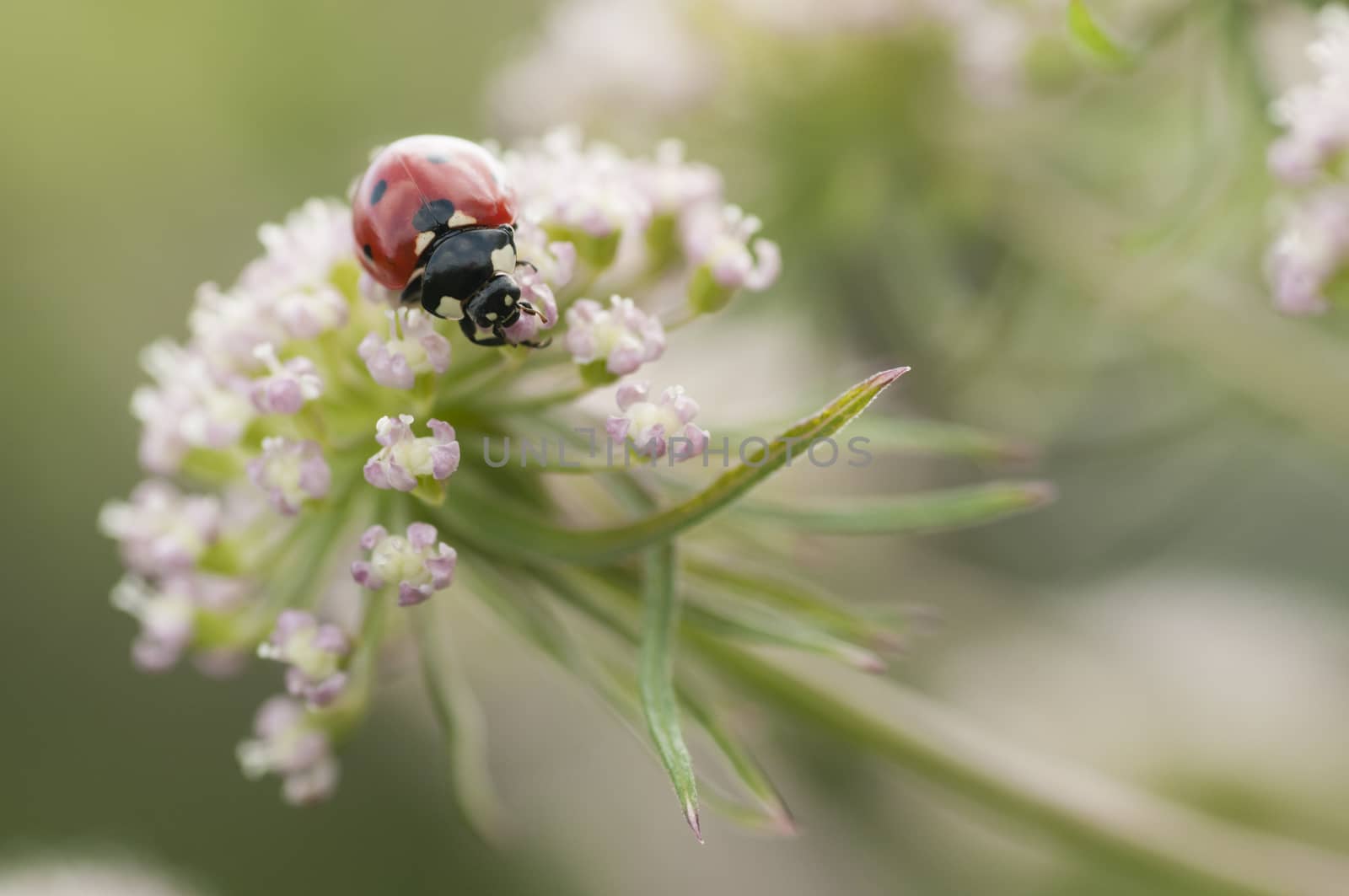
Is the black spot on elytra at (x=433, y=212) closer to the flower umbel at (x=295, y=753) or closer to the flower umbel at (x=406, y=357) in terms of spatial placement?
the flower umbel at (x=406, y=357)

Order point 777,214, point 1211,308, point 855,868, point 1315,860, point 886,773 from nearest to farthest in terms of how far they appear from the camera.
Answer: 1. point 1315,860
2. point 1211,308
3. point 777,214
4. point 886,773
5. point 855,868

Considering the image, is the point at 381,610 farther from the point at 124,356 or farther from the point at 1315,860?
the point at 124,356

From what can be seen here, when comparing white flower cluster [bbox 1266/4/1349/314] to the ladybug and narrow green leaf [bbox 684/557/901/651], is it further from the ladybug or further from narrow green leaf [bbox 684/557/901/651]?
the ladybug

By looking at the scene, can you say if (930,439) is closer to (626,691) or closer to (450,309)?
(626,691)

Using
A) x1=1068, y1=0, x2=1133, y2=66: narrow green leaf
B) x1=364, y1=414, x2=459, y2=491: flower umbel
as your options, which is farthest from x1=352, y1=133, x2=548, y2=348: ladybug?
x1=1068, y1=0, x2=1133, y2=66: narrow green leaf

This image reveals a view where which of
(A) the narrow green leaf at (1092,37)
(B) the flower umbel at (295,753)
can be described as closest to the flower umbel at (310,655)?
(B) the flower umbel at (295,753)

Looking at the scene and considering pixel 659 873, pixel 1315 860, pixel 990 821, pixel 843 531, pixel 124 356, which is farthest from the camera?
pixel 124 356

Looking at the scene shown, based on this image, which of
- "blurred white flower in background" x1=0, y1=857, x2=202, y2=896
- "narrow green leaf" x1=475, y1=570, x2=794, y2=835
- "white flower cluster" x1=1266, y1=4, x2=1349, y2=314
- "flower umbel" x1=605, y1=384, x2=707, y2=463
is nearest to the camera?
"flower umbel" x1=605, y1=384, x2=707, y2=463

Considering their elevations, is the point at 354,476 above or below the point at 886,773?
above

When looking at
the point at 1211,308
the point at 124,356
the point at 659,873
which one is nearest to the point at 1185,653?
the point at 1211,308
